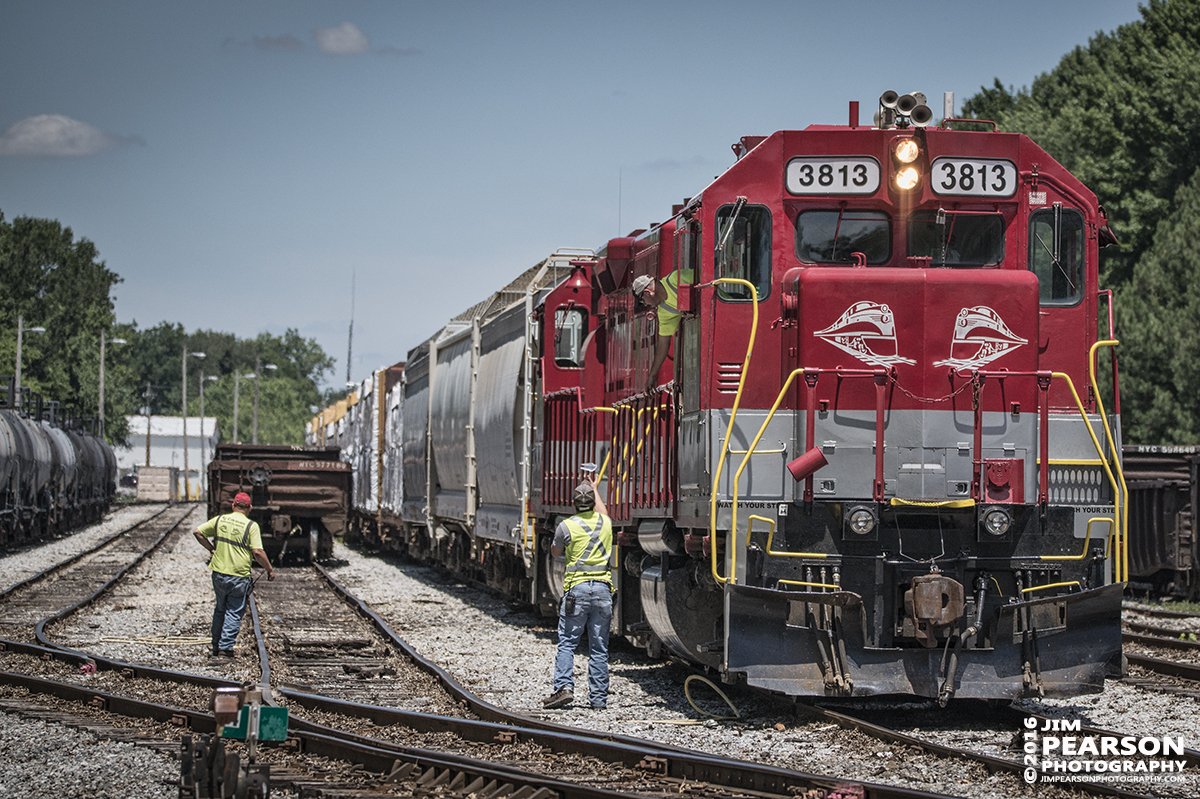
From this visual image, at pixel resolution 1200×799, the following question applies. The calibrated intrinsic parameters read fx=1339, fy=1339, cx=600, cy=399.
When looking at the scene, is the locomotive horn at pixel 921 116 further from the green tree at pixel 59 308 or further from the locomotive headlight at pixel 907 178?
the green tree at pixel 59 308

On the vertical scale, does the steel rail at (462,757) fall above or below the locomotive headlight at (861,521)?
below

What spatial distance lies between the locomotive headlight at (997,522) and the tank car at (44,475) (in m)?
24.9

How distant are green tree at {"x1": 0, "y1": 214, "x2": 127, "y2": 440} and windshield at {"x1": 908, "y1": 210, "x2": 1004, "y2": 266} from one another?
7112 centimetres

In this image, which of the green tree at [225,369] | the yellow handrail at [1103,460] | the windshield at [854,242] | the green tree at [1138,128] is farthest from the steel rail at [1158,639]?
the green tree at [225,369]

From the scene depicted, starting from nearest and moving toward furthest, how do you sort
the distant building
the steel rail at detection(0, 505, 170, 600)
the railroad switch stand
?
the railroad switch stand < the steel rail at detection(0, 505, 170, 600) < the distant building

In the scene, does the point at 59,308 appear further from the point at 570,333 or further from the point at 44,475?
the point at 570,333

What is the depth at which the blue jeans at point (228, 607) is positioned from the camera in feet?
44.2

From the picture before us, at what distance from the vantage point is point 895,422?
898 centimetres

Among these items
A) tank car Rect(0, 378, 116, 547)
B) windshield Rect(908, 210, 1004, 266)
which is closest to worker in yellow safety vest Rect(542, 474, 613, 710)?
windshield Rect(908, 210, 1004, 266)

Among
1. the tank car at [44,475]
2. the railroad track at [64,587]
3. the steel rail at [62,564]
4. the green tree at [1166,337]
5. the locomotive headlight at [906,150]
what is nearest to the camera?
the locomotive headlight at [906,150]

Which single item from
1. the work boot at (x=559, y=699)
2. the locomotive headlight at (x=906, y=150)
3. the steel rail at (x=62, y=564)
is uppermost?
the locomotive headlight at (x=906, y=150)

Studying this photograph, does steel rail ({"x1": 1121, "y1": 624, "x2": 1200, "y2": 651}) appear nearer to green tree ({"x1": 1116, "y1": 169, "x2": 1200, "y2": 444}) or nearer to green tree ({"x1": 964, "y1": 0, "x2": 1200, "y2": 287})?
green tree ({"x1": 1116, "y1": 169, "x2": 1200, "y2": 444})

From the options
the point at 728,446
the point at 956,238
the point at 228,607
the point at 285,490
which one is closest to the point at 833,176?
the point at 956,238

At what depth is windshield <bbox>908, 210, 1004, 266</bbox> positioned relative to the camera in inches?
368
